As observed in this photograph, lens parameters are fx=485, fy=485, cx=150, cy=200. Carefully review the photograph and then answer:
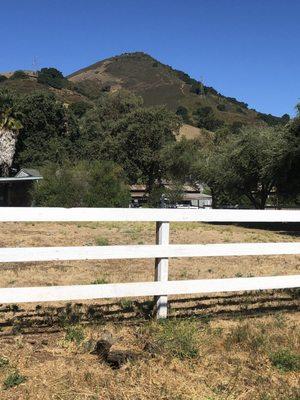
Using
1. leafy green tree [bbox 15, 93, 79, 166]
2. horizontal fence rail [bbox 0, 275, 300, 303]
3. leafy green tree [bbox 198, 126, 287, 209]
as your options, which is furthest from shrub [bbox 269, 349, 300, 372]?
leafy green tree [bbox 15, 93, 79, 166]

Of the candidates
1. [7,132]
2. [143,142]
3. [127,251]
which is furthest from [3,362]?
[143,142]

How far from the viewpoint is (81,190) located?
118 feet

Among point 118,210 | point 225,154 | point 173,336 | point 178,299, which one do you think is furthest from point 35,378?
point 225,154

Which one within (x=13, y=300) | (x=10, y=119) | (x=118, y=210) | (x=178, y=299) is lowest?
(x=178, y=299)

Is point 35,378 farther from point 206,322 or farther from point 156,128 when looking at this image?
point 156,128

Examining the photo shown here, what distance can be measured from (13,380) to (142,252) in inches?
73.9

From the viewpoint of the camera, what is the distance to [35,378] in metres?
3.75

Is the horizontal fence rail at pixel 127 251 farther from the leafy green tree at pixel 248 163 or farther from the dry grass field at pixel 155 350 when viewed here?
the leafy green tree at pixel 248 163

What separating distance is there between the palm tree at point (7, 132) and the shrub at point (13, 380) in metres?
46.9

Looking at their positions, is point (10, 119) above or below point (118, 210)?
above

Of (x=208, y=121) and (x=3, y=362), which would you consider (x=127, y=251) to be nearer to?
(x=3, y=362)

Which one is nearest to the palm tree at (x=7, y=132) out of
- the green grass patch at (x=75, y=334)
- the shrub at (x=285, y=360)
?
the green grass patch at (x=75, y=334)

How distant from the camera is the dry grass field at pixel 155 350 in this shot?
362 centimetres

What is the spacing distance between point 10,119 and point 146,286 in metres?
46.1
